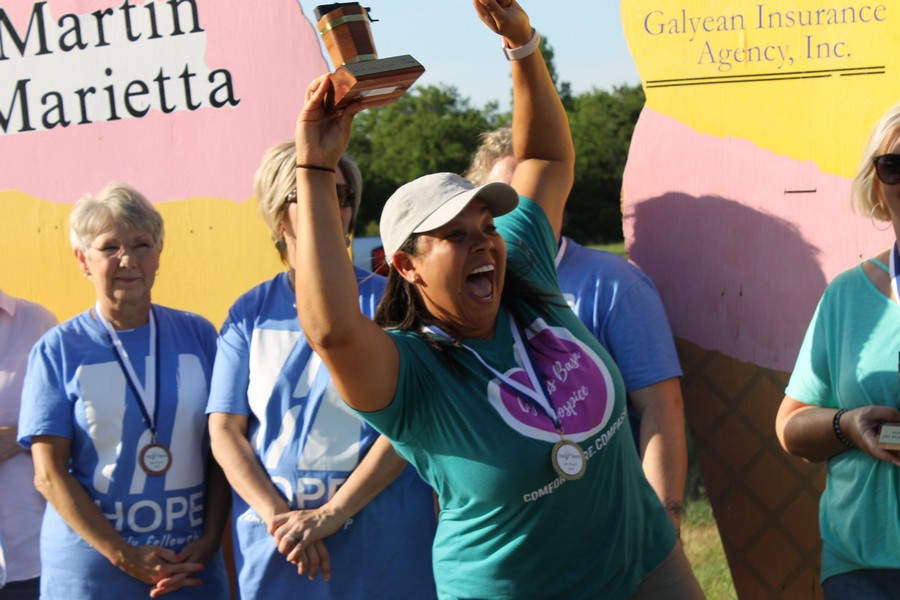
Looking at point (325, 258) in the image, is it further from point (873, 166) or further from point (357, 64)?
point (873, 166)

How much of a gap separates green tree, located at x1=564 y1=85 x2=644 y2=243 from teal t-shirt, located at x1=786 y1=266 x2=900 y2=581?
6936 mm

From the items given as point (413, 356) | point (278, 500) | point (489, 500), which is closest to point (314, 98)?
point (413, 356)

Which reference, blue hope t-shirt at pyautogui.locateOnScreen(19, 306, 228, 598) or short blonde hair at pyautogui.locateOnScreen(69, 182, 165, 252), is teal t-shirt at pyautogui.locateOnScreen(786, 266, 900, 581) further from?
short blonde hair at pyautogui.locateOnScreen(69, 182, 165, 252)

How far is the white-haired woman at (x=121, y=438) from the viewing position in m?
2.92

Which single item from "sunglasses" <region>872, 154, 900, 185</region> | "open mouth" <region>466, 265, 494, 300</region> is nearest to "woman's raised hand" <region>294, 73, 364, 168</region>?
"open mouth" <region>466, 265, 494, 300</region>

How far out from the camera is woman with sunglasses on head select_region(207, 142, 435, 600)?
2.75 m

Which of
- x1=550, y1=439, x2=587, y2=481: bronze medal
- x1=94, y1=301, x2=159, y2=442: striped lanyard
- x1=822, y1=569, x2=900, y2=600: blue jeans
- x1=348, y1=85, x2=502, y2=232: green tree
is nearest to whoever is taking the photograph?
x1=550, y1=439, x2=587, y2=481: bronze medal

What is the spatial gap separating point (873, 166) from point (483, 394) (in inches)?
44.6

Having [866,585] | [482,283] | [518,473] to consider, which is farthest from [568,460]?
[866,585]

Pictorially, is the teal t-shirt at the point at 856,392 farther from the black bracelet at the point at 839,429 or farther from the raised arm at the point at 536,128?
the raised arm at the point at 536,128

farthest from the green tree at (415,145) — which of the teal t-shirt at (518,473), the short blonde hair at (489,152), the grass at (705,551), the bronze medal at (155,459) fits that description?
the teal t-shirt at (518,473)

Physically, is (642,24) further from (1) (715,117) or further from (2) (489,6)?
(2) (489,6)

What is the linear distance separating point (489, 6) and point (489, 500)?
3.52ft

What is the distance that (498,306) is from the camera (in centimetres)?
208
